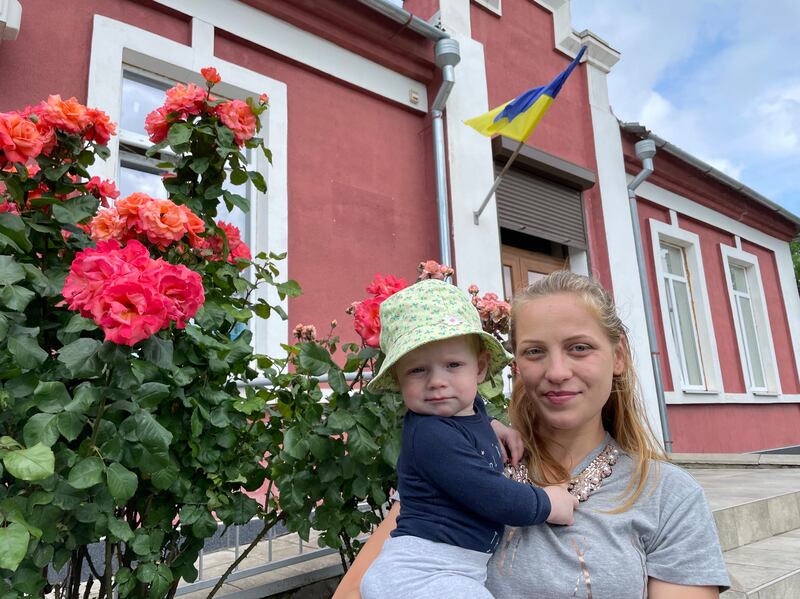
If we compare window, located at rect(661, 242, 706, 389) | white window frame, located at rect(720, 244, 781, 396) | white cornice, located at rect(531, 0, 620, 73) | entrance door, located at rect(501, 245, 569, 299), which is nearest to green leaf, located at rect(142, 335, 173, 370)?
entrance door, located at rect(501, 245, 569, 299)

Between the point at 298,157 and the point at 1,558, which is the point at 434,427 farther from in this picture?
the point at 298,157

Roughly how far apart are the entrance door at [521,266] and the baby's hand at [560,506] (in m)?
5.44

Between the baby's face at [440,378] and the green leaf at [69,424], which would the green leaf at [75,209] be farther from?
the baby's face at [440,378]

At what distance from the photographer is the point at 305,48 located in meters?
5.18

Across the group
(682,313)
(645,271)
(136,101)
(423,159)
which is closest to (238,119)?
(136,101)

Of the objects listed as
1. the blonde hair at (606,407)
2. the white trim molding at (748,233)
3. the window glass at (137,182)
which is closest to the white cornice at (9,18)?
the window glass at (137,182)

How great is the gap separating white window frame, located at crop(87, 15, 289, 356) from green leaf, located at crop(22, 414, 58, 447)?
9.25 ft

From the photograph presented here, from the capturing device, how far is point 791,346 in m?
11.0

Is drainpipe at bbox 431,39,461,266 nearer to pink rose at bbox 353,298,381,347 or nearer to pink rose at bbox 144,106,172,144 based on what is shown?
pink rose at bbox 353,298,381,347

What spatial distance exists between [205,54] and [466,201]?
2766 millimetres

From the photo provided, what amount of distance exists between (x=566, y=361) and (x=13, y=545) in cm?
121

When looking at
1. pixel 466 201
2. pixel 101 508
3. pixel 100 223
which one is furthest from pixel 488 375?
pixel 466 201

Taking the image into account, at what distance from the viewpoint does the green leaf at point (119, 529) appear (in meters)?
1.39

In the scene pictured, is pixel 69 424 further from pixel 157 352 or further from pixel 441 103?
pixel 441 103
